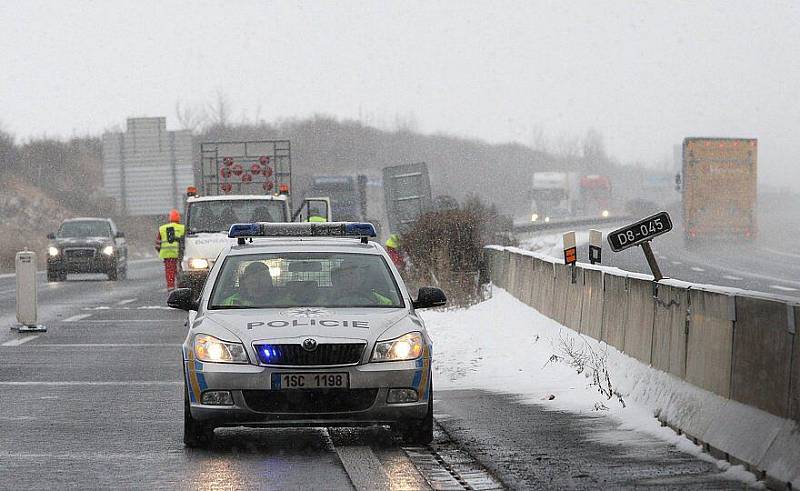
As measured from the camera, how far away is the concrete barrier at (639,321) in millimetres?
10930

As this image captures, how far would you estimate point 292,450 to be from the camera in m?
9.33

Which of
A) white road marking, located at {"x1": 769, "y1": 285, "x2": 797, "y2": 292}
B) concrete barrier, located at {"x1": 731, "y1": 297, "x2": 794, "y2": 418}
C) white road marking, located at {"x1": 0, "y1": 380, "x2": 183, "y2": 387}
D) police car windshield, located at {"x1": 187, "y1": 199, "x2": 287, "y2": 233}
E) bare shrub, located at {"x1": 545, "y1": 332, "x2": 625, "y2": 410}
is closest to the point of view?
concrete barrier, located at {"x1": 731, "y1": 297, "x2": 794, "y2": 418}

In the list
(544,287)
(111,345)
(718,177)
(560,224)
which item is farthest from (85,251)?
(560,224)

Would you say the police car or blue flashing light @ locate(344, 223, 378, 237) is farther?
blue flashing light @ locate(344, 223, 378, 237)

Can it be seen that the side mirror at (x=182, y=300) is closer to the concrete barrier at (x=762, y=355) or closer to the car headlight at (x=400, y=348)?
the car headlight at (x=400, y=348)

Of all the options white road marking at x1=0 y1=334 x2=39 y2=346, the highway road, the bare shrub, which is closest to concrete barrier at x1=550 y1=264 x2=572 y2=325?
the bare shrub

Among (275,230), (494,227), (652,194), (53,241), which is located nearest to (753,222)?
(494,227)

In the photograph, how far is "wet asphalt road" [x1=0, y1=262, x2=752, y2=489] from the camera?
7996 millimetres

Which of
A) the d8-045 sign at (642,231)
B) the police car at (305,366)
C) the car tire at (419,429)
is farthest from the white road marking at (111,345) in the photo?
the car tire at (419,429)

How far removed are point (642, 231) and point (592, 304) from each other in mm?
2356

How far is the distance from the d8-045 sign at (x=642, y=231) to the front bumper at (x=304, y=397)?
2940 mm

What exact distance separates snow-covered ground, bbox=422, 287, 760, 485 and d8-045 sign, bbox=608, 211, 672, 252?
985 millimetres

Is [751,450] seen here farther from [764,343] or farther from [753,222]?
[753,222]

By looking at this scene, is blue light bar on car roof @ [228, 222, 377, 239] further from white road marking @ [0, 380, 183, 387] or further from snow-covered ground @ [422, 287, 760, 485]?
white road marking @ [0, 380, 183, 387]
